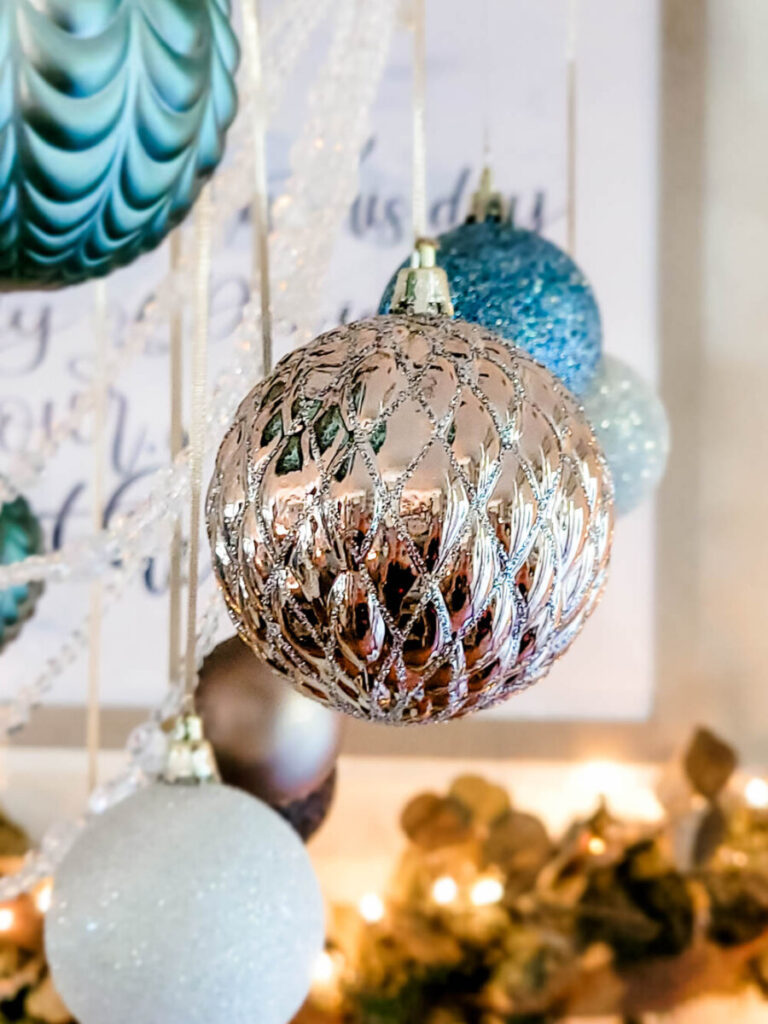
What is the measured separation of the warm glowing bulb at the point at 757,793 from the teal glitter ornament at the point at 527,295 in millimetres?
652

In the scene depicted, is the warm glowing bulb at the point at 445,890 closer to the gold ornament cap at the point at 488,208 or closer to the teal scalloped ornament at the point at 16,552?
the teal scalloped ornament at the point at 16,552

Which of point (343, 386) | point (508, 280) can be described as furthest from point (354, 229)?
point (343, 386)

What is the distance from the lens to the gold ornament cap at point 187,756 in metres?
0.30

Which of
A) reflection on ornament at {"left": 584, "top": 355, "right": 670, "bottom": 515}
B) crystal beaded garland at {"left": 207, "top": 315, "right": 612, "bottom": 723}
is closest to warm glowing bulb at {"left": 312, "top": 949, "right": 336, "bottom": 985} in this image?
reflection on ornament at {"left": 584, "top": 355, "right": 670, "bottom": 515}

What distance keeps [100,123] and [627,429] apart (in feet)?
0.91

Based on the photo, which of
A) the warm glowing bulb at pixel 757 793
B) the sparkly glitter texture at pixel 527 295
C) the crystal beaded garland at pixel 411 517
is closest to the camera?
the crystal beaded garland at pixel 411 517

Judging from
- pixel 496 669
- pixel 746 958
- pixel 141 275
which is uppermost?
pixel 141 275

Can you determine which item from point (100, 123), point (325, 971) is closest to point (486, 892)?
point (325, 971)

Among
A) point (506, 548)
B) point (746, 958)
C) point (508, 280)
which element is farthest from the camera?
point (746, 958)

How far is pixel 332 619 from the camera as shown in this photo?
21 cm

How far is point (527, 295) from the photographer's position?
0.31m

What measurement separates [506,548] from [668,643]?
0.77m

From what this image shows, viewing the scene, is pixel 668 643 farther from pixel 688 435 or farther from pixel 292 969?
pixel 292 969

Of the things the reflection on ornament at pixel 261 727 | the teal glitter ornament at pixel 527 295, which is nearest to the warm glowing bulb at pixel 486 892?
the reflection on ornament at pixel 261 727
